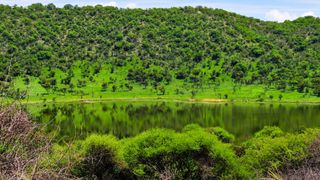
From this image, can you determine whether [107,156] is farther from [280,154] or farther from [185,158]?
[280,154]

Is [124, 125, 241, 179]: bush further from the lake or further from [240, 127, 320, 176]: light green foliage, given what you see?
the lake

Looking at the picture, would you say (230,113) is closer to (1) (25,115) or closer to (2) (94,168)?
(2) (94,168)

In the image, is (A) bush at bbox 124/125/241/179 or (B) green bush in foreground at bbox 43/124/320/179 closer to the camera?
(B) green bush in foreground at bbox 43/124/320/179

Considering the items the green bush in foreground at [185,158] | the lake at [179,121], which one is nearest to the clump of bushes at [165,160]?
the green bush in foreground at [185,158]

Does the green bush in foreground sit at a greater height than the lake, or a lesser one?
greater

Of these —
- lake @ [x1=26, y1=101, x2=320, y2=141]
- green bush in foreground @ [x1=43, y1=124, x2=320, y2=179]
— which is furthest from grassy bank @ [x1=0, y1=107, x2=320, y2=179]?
lake @ [x1=26, y1=101, x2=320, y2=141]

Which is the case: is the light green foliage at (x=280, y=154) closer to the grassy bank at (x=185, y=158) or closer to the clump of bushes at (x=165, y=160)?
the grassy bank at (x=185, y=158)

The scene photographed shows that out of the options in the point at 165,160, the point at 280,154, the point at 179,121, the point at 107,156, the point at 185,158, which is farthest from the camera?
the point at 179,121

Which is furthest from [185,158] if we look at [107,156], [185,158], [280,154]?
[280,154]

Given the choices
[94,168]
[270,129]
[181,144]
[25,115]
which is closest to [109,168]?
[94,168]

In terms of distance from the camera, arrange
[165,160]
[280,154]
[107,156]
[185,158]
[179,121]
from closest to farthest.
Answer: [165,160], [185,158], [280,154], [107,156], [179,121]

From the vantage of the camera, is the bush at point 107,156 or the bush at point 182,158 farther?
the bush at point 107,156

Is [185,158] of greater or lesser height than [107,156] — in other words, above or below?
above

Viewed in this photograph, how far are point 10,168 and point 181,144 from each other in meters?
50.2
